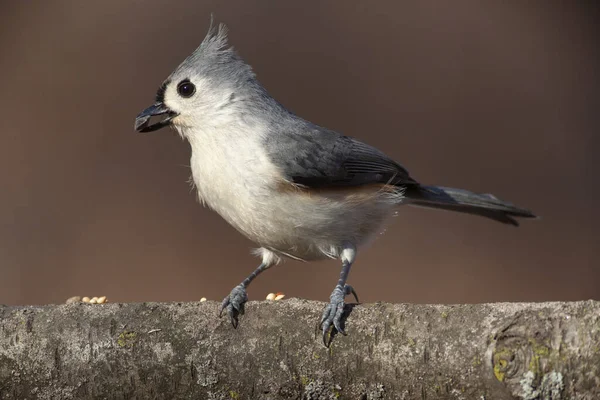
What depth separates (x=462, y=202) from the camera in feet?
7.74

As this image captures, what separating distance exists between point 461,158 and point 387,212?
4.10 ft

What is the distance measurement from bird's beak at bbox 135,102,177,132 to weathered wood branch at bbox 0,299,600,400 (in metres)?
0.67

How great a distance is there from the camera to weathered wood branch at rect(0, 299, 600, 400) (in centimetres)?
123

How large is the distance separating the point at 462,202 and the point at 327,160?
23.6 inches

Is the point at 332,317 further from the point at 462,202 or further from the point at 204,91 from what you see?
the point at 462,202

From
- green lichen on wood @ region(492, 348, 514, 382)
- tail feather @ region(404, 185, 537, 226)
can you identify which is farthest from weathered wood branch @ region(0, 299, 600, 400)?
tail feather @ region(404, 185, 537, 226)

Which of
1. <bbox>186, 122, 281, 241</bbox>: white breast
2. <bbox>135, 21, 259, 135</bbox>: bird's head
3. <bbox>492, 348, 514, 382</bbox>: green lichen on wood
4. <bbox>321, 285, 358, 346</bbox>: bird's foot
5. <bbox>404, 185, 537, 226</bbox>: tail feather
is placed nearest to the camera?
<bbox>492, 348, 514, 382</bbox>: green lichen on wood

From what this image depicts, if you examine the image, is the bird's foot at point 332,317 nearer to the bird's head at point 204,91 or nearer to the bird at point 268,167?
the bird at point 268,167

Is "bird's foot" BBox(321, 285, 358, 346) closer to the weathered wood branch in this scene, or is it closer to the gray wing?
the weathered wood branch

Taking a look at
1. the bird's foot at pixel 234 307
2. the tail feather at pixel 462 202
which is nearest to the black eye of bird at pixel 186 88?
the bird's foot at pixel 234 307

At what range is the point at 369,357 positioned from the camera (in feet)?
4.36

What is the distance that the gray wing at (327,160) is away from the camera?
1.88m

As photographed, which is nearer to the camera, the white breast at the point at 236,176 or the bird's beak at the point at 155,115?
the white breast at the point at 236,176

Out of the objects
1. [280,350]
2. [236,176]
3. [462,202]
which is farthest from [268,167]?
[462,202]
